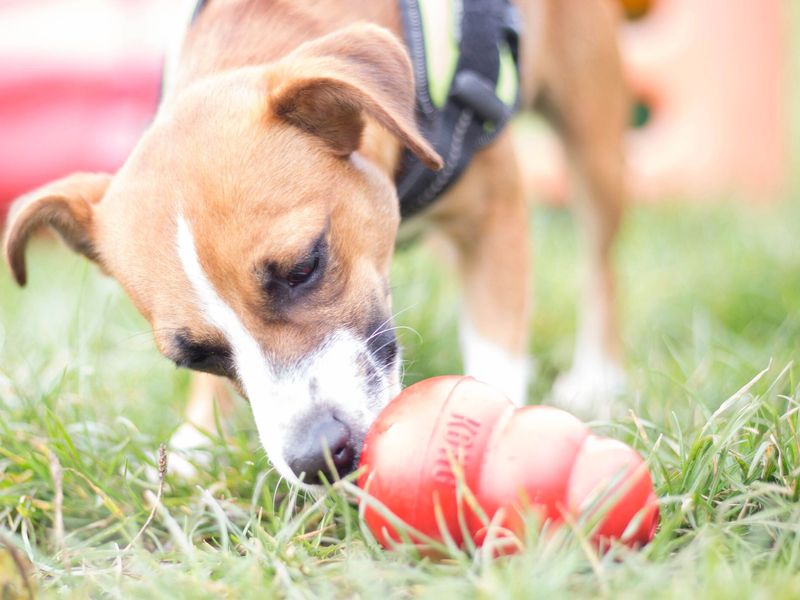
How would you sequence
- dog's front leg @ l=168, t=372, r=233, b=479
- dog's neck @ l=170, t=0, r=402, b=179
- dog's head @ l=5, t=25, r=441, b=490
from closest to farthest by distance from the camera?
dog's head @ l=5, t=25, r=441, b=490 < dog's neck @ l=170, t=0, r=402, b=179 < dog's front leg @ l=168, t=372, r=233, b=479

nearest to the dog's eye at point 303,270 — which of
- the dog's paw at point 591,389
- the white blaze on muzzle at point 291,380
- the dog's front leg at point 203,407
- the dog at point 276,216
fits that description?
the dog at point 276,216

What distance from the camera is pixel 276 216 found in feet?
8.36

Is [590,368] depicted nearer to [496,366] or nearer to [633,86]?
[496,366]

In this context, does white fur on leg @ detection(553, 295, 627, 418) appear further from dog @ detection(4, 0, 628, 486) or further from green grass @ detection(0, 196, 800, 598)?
dog @ detection(4, 0, 628, 486)

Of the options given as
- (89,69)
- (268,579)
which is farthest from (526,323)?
(89,69)

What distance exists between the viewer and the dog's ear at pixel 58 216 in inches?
117

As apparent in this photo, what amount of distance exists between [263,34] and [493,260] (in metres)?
1.13

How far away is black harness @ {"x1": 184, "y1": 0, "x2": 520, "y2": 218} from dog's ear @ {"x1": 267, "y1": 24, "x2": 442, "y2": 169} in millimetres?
396

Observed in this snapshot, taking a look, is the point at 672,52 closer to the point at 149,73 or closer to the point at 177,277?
the point at 149,73

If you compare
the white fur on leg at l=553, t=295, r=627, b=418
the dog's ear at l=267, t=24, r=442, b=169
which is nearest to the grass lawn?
the white fur on leg at l=553, t=295, r=627, b=418

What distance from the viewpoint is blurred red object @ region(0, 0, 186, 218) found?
22.4ft

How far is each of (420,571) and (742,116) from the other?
19.5 ft

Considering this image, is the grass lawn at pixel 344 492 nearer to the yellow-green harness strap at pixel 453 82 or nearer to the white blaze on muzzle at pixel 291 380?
the white blaze on muzzle at pixel 291 380

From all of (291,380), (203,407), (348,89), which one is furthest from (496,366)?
(348,89)
